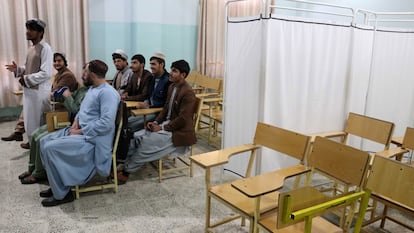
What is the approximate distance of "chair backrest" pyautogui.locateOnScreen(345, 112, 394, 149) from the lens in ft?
8.84

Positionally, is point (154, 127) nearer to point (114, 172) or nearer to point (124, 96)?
point (114, 172)

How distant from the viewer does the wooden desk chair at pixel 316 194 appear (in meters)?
1.39

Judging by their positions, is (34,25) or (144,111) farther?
(144,111)

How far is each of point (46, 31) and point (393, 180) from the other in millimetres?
4621

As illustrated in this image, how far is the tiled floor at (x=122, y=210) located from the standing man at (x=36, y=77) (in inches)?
22.4

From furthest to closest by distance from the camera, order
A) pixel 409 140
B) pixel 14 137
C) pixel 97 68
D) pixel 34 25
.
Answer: pixel 14 137 < pixel 34 25 < pixel 97 68 < pixel 409 140

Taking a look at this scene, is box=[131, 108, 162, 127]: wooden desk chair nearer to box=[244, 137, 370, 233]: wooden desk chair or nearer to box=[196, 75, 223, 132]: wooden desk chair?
box=[196, 75, 223, 132]: wooden desk chair

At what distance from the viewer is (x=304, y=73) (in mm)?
2902

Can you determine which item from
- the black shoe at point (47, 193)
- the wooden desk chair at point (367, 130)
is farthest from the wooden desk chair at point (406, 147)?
the black shoe at point (47, 193)

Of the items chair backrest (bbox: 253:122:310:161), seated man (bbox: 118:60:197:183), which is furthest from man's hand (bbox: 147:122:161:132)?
chair backrest (bbox: 253:122:310:161)

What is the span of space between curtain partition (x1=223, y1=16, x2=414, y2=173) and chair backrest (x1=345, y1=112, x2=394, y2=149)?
0.23 metres

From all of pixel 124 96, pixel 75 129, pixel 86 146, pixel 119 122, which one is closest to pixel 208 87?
pixel 124 96

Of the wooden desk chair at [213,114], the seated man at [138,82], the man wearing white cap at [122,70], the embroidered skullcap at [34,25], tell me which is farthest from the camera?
the wooden desk chair at [213,114]

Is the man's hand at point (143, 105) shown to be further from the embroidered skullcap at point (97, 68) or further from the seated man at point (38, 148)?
the embroidered skullcap at point (97, 68)
